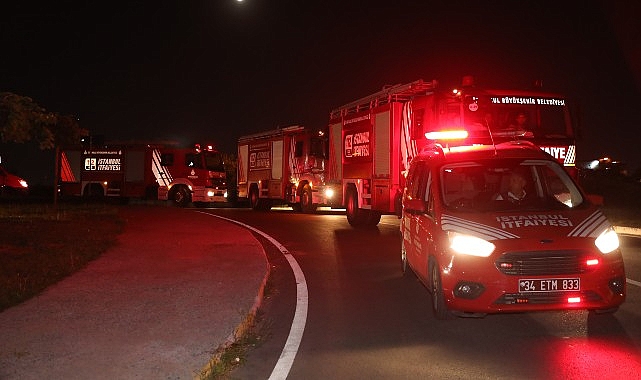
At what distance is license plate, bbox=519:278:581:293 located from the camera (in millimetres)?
6223

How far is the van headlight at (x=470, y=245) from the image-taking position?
6.38 m

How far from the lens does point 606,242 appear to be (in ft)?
21.2

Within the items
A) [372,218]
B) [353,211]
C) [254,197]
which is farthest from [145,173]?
[372,218]

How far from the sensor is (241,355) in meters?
5.89

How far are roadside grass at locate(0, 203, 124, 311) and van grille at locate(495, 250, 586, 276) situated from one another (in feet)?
17.5

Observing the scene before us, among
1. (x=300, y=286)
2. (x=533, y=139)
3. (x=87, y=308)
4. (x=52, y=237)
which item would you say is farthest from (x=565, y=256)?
(x=52, y=237)

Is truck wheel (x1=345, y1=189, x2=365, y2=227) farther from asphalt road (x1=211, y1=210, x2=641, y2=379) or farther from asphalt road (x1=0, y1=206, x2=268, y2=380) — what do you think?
asphalt road (x1=211, y1=210, x2=641, y2=379)

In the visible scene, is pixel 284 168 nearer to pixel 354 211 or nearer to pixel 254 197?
pixel 254 197

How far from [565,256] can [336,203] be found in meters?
13.9

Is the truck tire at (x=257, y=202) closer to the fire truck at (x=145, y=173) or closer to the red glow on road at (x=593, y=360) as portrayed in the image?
the fire truck at (x=145, y=173)

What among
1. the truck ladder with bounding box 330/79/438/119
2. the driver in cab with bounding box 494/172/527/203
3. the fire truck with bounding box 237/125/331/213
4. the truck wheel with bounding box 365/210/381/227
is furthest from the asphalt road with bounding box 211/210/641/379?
the fire truck with bounding box 237/125/331/213

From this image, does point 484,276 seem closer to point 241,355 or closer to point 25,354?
point 241,355

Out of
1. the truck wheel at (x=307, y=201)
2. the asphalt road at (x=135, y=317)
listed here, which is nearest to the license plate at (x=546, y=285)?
the asphalt road at (x=135, y=317)

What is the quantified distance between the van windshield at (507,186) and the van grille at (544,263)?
1.05 metres
